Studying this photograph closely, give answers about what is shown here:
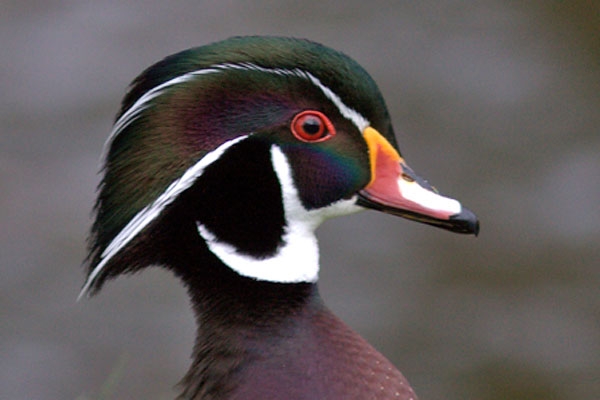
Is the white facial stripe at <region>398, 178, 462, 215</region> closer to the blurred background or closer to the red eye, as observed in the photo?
the red eye

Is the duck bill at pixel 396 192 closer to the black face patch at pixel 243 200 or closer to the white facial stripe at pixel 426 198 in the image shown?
the white facial stripe at pixel 426 198

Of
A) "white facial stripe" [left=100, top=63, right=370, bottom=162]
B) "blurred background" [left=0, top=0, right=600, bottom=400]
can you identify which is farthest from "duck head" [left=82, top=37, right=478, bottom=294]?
"blurred background" [left=0, top=0, right=600, bottom=400]

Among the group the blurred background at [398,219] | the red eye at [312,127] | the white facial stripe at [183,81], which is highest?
the white facial stripe at [183,81]

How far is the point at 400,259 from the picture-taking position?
3.71 metres

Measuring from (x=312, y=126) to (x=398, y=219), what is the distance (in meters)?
2.06

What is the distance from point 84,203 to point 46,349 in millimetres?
474

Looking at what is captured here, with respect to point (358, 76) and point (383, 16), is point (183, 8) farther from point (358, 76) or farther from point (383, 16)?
point (358, 76)

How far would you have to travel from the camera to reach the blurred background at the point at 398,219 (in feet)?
11.7

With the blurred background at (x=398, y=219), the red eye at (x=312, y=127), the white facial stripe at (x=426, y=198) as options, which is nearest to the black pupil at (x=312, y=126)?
the red eye at (x=312, y=127)

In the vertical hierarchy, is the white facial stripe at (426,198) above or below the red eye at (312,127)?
below

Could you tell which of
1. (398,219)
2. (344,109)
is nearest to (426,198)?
(344,109)

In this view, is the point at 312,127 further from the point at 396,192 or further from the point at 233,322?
the point at 233,322

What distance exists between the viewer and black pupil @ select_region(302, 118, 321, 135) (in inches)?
70.1

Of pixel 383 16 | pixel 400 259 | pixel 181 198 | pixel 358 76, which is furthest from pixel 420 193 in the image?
pixel 383 16
